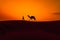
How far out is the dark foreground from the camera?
705 mm

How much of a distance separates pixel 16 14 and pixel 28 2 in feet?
0.88

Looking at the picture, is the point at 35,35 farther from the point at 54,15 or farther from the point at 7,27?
the point at 54,15

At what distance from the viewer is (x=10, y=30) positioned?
72 centimetres

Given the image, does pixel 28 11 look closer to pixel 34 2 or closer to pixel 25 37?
pixel 34 2

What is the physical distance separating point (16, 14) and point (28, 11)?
195 mm

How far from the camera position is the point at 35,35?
0.72 m

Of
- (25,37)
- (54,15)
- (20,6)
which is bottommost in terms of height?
(25,37)

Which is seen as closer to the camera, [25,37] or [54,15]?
[25,37]

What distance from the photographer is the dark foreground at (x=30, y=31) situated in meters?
0.71

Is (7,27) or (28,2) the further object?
(28,2)

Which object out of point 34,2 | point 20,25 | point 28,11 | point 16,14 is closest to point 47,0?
point 34,2

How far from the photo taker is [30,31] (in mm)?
728

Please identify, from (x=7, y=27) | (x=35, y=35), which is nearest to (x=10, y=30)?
(x=7, y=27)

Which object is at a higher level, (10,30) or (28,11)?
(28,11)
